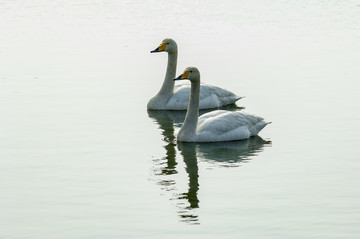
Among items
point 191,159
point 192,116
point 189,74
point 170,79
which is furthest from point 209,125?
point 170,79

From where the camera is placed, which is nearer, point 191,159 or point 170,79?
point 191,159

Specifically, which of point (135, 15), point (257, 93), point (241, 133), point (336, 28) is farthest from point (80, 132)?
point (135, 15)

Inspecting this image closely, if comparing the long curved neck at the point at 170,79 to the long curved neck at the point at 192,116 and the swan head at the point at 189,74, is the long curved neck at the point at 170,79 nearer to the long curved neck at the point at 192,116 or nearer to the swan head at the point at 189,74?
the long curved neck at the point at 192,116

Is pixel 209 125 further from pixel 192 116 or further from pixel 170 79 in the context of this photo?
pixel 170 79

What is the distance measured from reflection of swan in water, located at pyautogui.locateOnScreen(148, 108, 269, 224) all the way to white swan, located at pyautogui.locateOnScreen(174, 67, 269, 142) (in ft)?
0.38

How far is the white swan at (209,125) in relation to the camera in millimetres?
15578

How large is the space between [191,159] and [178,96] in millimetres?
4442

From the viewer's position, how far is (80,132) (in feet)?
53.1

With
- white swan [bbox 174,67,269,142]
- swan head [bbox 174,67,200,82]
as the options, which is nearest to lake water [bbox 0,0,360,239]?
white swan [bbox 174,67,269,142]

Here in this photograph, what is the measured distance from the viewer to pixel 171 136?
16.4m

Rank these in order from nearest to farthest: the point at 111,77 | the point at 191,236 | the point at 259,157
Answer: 1. the point at 191,236
2. the point at 259,157
3. the point at 111,77

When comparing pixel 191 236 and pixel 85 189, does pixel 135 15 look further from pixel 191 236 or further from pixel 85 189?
pixel 191 236

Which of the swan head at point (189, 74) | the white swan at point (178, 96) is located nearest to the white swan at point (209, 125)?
the swan head at point (189, 74)

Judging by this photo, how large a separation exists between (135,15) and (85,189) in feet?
66.7
